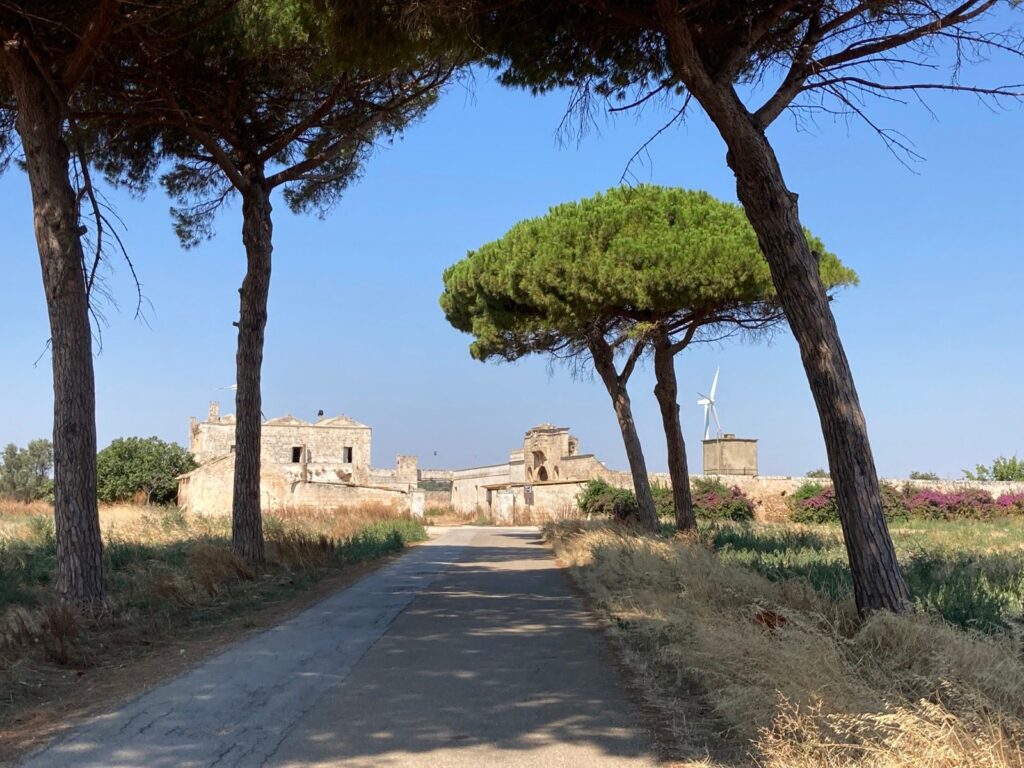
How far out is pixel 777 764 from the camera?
417 centimetres

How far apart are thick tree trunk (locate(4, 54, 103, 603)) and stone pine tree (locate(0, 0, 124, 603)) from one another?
0.01 m

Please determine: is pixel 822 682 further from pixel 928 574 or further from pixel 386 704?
pixel 928 574

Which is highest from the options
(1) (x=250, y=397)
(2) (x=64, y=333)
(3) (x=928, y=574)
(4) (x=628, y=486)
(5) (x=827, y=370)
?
(2) (x=64, y=333)

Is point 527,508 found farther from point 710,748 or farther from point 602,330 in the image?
point 710,748

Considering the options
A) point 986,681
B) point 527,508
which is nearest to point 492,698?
point 986,681

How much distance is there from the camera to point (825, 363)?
7590 millimetres

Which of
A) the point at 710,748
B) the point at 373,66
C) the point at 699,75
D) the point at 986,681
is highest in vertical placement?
the point at 373,66

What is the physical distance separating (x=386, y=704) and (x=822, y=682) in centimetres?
275

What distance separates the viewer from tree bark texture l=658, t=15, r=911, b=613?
23.8 ft

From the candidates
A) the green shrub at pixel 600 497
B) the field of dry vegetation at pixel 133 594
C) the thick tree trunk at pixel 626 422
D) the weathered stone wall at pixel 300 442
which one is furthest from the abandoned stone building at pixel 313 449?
the field of dry vegetation at pixel 133 594

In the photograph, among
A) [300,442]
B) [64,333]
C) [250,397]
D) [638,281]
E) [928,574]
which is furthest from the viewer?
[300,442]

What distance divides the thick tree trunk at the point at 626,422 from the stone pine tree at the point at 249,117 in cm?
815

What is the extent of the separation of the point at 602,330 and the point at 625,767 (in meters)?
17.3

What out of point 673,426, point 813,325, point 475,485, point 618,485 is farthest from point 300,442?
point 813,325
